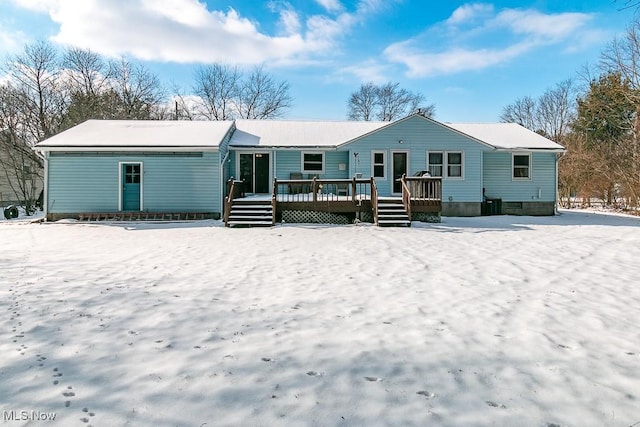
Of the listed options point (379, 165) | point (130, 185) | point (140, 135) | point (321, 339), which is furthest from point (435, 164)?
point (321, 339)

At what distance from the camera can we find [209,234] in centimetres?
1053

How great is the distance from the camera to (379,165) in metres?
16.2

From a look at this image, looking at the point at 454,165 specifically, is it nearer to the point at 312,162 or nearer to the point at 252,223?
the point at 312,162

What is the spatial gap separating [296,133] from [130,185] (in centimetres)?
789

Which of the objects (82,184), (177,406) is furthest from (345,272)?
(82,184)

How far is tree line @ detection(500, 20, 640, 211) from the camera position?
1994cm

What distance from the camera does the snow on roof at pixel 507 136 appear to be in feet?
54.9

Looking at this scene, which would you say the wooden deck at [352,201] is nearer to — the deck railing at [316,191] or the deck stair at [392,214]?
the deck railing at [316,191]

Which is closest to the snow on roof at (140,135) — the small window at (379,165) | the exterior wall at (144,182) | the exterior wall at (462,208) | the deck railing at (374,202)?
the exterior wall at (144,182)

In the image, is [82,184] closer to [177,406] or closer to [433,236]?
[433,236]

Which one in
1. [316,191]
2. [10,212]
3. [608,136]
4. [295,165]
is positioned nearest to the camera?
[316,191]

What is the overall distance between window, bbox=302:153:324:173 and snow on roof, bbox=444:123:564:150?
6.45 m

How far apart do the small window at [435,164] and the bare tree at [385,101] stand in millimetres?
29209

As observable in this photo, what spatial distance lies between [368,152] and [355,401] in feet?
46.8
